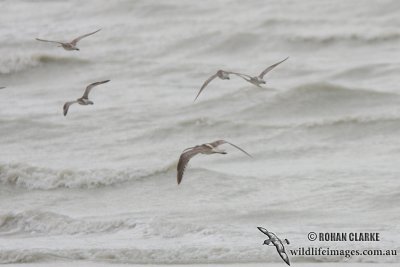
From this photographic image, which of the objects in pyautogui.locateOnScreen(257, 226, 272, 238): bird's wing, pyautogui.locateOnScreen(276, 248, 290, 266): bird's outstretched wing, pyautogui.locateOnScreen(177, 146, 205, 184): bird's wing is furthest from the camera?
pyautogui.locateOnScreen(257, 226, 272, 238): bird's wing

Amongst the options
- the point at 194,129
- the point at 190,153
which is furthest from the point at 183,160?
the point at 194,129

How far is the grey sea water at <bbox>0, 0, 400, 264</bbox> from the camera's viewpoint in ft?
41.0

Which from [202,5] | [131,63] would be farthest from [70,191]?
[202,5]

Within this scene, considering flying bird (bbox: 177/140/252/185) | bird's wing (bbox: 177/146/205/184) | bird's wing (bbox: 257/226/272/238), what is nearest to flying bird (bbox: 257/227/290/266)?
bird's wing (bbox: 257/226/272/238)

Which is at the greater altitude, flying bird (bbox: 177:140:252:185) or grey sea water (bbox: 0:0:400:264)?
flying bird (bbox: 177:140:252:185)

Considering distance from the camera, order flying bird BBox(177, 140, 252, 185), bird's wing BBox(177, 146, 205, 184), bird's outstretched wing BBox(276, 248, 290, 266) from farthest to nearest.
→ bird's outstretched wing BBox(276, 248, 290, 266) < flying bird BBox(177, 140, 252, 185) < bird's wing BBox(177, 146, 205, 184)

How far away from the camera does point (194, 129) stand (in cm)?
1795

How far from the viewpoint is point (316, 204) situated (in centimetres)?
1334

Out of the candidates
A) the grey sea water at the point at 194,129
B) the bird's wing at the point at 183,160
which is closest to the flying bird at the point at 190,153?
the bird's wing at the point at 183,160

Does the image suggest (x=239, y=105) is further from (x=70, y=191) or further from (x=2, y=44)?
(x=2, y=44)

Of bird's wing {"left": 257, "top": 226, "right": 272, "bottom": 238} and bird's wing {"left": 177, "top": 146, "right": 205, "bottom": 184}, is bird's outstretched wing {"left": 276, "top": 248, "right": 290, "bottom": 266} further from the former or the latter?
bird's wing {"left": 177, "top": 146, "right": 205, "bottom": 184}

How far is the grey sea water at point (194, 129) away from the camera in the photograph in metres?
12.5

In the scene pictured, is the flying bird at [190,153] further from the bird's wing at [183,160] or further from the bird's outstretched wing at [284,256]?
the bird's outstretched wing at [284,256]

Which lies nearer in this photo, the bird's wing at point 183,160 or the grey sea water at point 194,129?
the bird's wing at point 183,160
